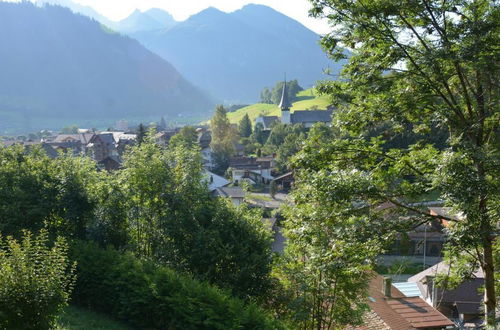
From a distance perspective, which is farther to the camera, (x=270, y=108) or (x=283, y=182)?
(x=270, y=108)

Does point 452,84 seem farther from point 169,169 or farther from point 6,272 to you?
point 169,169

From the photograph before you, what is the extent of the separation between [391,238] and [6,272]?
6.36 meters

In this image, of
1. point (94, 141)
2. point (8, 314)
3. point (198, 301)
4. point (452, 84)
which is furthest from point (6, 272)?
point (94, 141)

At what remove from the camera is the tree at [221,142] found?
A: 73506 mm

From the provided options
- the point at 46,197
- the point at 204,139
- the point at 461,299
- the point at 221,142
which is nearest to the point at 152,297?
the point at 46,197

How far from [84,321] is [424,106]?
350 inches

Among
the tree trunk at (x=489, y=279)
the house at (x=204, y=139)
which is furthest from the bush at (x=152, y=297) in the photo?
the house at (x=204, y=139)

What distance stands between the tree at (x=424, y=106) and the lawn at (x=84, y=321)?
6145 mm

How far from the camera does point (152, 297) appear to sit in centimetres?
1054

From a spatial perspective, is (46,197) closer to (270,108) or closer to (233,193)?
(233,193)

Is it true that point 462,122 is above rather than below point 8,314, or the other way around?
above

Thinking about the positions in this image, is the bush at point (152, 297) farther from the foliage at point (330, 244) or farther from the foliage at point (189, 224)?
the foliage at point (330, 244)

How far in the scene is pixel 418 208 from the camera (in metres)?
8.49

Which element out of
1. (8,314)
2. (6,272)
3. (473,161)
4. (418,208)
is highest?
(473,161)
